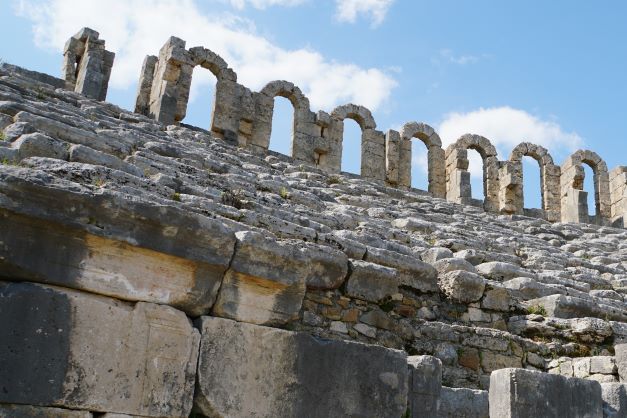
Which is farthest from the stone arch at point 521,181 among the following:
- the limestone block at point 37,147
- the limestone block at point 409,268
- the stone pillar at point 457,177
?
the limestone block at point 37,147

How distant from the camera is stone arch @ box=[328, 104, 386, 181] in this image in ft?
63.9

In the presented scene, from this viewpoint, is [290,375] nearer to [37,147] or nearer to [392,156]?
[37,147]

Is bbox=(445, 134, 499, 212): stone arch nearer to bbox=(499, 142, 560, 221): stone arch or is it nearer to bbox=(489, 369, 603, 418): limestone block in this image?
bbox=(499, 142, 560, 221): stone arch

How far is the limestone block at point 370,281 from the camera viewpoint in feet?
22.0

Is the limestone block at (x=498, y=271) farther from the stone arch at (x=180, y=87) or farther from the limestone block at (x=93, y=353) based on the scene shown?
the stone arch at (x=180, y=87)

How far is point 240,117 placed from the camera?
58.2 feet

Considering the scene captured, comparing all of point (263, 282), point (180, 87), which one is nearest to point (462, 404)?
point (263, 282)

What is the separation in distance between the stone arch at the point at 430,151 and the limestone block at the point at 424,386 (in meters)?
15.1

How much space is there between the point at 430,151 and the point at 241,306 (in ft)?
54.6

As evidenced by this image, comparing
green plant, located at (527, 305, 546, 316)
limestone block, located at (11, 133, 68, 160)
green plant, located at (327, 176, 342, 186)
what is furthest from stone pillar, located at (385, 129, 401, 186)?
limestone block, located at (11, 133, 68, 160)

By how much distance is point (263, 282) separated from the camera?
548 cm

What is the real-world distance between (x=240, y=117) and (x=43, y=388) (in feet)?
45.3

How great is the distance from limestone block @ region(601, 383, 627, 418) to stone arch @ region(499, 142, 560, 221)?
14875mm

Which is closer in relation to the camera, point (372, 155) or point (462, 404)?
point (462, 404)
